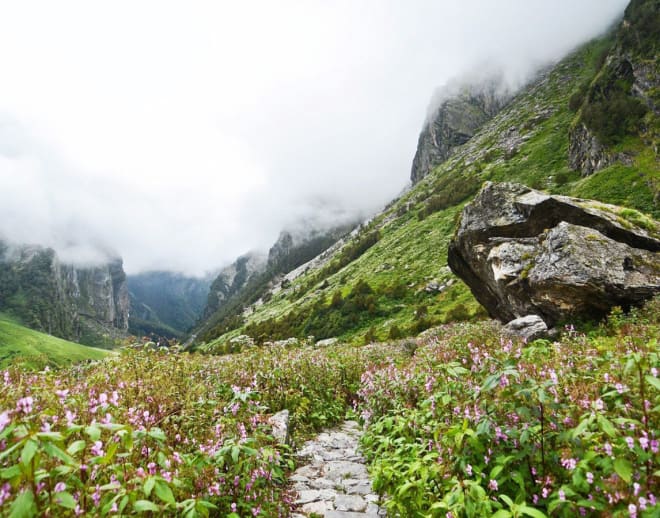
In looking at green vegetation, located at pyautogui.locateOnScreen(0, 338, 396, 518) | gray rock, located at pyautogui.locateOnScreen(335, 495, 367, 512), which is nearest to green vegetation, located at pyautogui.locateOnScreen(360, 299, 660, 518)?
gray rock, located at pyautogui.locateOnScreen(335, 495, 367, 512)

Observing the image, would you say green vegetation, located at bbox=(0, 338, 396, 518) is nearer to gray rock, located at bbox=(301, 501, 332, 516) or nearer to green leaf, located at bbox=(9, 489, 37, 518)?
green leaf, located at bbox=(9, 489, 37, 518)

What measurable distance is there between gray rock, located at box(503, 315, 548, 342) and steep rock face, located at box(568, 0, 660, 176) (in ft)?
80.1

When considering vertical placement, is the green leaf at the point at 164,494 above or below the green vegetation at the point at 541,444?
above

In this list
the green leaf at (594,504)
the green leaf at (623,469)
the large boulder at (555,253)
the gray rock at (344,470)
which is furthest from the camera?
the large boulder at (555,253)

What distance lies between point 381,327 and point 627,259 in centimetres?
2424

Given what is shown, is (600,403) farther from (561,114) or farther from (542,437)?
(561,114)

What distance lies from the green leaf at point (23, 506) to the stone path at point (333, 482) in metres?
3.76

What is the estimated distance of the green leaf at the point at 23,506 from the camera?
181 cm

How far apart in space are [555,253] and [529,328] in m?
2.99

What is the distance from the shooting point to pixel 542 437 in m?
3.26

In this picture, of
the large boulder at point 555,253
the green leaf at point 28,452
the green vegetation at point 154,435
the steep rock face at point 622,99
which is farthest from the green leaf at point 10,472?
the steep rock face at point 622,99

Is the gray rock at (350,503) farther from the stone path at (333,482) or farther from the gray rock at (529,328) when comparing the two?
the gray rock at (529,328)

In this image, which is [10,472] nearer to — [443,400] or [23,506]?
[23,506]

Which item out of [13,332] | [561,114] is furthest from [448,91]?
[13,332]
